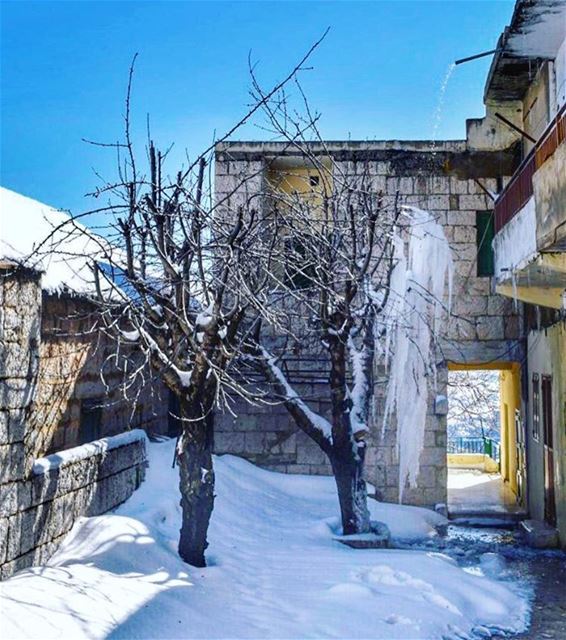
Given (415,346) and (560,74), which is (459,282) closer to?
(415,346)

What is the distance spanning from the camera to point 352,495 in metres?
8.39

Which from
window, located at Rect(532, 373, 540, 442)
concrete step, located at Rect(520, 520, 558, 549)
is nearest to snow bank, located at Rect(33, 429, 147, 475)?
concrete step, located at Rect(520, 520, 558, 549)

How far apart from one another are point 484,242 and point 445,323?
61.4 inches

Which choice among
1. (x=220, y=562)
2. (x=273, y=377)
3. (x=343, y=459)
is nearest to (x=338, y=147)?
(x=273, y=377)

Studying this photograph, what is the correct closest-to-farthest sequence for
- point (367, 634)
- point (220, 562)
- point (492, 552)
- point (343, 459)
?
point (367, 634)
point (220, 562)
point (343, 459)
point (492, 552)

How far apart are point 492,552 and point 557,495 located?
1283 mm

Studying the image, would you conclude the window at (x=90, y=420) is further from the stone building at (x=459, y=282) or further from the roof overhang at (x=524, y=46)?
the roof overhang at (x=524, y=46)

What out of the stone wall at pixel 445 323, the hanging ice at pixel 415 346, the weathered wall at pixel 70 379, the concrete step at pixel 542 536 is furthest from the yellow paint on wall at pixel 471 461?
the weathered wall at pixel 70 379

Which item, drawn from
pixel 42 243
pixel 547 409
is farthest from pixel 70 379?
pixel 547 409

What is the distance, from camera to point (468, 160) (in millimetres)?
11680

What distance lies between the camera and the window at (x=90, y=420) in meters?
7.81

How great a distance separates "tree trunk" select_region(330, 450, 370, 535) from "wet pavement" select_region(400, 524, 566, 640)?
1.45 metres

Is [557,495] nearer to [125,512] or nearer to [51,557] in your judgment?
[125,512]

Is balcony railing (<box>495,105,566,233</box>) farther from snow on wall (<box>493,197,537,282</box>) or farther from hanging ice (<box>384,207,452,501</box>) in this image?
hanging ice (<box>384,207,452,501</box>)
